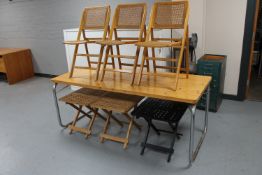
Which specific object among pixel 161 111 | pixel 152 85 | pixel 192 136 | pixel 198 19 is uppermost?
pixel 198 19

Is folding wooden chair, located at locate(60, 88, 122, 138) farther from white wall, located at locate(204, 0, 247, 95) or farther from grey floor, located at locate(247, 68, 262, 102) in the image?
grey floor, located at locate(247, 68, 262, 102)

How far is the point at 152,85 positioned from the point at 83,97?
0.97m

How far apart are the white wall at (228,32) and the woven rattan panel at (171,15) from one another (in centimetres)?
132

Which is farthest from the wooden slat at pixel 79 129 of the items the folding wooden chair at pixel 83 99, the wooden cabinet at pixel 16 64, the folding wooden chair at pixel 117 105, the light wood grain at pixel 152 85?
the wooden cabinet at pixel 16 64

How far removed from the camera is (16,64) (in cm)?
552

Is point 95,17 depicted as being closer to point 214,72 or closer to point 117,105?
point 117,105

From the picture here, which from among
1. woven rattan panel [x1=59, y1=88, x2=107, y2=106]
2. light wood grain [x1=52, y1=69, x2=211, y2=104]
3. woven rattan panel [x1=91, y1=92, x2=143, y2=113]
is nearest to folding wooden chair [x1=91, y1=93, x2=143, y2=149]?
woven rattan panel [x1=91, y1=92, x2=143, y2=113]

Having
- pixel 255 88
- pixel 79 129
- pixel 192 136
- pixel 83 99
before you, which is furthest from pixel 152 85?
pixel 255 88

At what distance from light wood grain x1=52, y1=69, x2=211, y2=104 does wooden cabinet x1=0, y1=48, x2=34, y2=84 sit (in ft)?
9.98

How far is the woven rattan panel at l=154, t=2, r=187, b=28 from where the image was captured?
2446mm

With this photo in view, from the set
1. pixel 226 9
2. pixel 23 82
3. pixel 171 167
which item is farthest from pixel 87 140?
pixel 23 82

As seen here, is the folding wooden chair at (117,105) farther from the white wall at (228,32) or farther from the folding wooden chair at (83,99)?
the white wall at (228,32)

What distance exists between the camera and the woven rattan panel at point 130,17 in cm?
269

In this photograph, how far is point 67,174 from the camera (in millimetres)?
2332
